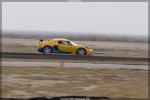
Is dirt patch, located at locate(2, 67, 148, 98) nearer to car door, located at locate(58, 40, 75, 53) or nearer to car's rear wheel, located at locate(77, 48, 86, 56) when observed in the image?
car's rear wheel, located at locate(77, 48, 86, 56)

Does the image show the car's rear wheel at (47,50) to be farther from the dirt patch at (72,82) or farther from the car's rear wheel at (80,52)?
the dirt patch at (72,82)

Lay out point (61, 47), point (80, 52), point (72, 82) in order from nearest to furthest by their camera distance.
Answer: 1. point (72, 82)
2. point (61, 47)
3. point (80, 52)

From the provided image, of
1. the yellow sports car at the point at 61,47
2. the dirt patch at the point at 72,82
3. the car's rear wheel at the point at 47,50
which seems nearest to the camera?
the dirt patch at the point at 72,82

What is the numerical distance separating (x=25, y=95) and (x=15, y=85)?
2092 millimetres

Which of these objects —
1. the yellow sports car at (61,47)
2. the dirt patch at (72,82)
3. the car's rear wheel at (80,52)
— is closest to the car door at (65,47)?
the yellow sports car at (61,47)

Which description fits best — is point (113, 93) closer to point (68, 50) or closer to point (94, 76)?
point (94, 76)

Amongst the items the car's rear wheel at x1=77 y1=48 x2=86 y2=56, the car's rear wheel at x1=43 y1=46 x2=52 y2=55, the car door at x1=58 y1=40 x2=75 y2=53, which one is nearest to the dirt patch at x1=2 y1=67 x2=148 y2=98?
the car's rear wheel at x1=77 y1=48 x2=86 y2=56

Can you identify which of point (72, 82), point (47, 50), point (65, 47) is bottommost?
point (72, 82)

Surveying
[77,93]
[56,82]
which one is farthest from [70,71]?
[77,93]

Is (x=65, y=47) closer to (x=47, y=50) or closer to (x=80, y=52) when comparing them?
(x=80, y=52)

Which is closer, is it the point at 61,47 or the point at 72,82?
the point at 72,82

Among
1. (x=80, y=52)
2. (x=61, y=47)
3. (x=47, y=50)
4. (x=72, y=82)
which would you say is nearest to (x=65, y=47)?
(x=61, y=47)

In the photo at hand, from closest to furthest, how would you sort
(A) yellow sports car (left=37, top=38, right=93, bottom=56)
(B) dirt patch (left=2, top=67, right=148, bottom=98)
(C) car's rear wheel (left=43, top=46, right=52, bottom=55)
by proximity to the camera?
1. (B) dirt patch (left=2, top=67, right=148, bottom=98)
2. (A) yellow sports car (left=37, top=38, right=93, bottom=56)
3. (C) car's rear wheel (left=43, top=46, right=52, bottom=55)

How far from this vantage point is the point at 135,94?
39.8 ft
